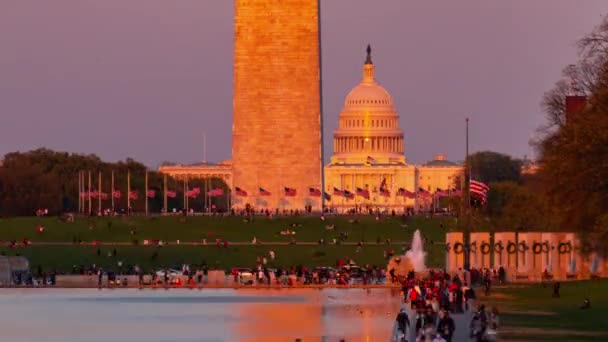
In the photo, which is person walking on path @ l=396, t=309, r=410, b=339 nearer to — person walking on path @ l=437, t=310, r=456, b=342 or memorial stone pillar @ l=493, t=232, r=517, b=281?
person walking on path @ l=437, t=310, r=456, b=342

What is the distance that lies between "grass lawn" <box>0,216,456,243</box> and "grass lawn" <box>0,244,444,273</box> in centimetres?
586

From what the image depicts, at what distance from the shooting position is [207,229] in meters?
107

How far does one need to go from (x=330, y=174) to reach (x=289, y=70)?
70.6 meters

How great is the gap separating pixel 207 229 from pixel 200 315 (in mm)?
49609

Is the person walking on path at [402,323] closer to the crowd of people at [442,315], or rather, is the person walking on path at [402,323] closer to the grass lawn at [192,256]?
the crowd of people at [442,315]

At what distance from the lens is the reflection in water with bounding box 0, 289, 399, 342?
49844mm

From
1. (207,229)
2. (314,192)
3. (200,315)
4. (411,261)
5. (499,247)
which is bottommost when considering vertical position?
(200,315)

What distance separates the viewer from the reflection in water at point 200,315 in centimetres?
4984

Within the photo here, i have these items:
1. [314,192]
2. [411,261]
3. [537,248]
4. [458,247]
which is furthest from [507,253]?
[314,192]

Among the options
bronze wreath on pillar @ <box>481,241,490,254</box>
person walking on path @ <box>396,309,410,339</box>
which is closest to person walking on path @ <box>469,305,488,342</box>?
person walking on path @ <box>396,309,410,339</box>

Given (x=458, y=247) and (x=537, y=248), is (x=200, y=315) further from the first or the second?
(x=537, y=248)

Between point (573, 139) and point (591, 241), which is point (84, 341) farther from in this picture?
point (591, 241)

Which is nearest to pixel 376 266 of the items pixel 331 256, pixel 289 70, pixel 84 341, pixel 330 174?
pixel 331 256

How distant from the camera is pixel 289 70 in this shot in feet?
385
